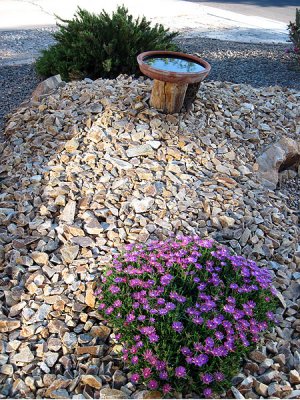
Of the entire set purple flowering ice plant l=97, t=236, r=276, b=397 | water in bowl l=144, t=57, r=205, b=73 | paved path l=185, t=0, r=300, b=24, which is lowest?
paved path l=185, t=0, r=300, b=24

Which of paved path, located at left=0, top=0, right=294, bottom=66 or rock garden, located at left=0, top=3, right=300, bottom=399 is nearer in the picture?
rock garden, located at left=0, top=3, right=300, bottom=399

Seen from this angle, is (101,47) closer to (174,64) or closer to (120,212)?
(174,64)

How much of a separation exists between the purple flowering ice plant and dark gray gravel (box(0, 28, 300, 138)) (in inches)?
107

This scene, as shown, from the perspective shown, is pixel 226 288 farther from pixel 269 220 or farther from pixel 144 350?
pixel 269 220

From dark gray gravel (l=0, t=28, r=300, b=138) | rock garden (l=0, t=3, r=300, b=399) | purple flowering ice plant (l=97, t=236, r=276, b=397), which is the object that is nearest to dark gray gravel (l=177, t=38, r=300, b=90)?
dark gray gravel (l=0, t=28, r=300, b=138)

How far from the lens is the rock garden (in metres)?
2.34

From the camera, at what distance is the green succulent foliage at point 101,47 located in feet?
17.2

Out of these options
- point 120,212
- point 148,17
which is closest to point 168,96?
point 120,212

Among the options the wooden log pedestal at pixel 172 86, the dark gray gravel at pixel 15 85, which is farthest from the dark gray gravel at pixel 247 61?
the dark gray gravel at pixel 15 85

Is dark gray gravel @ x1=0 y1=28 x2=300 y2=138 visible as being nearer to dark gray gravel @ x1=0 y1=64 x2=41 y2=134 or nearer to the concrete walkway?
dark gray gravel @ x1=0 y1=64 x2=41 y2=134

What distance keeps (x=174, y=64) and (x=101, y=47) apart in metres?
1.55

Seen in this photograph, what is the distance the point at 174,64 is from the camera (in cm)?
402

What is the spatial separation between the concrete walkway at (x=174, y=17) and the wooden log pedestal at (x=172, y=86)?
4.97 meters

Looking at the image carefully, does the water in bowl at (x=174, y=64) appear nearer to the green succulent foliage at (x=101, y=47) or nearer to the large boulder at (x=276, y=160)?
the large boulder at (x=276, y=160)
